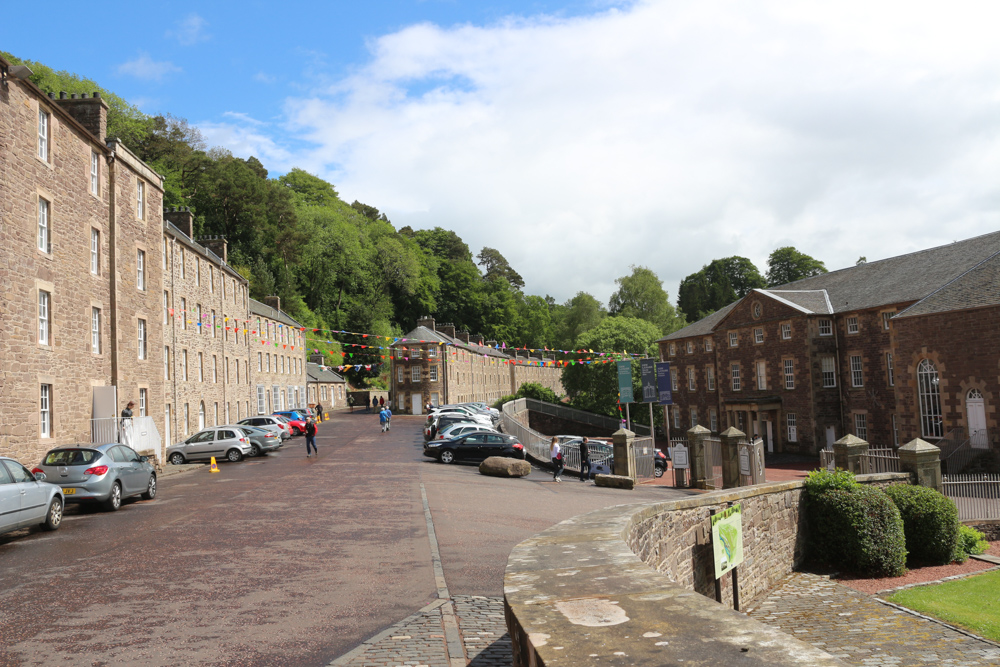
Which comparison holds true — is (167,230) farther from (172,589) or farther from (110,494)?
(172,589)

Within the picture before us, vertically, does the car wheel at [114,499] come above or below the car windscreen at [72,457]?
below

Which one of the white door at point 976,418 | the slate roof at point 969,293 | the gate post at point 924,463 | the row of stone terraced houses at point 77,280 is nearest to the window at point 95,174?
the row of stone terraced houses at point 77,280

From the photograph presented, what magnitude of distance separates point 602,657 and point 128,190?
28.3 metres

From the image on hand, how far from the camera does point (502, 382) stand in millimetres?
101500

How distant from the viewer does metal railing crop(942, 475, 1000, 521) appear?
2055cm

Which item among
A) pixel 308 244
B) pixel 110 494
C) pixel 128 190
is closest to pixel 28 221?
pixel 128 190

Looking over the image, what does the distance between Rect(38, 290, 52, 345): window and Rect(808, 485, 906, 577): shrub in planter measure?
21.3m

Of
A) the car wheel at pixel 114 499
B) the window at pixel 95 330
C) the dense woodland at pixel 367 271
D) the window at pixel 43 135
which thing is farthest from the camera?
the dense woodland at pixel 367 271

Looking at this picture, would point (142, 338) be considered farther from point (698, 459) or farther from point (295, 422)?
point (698, 459)

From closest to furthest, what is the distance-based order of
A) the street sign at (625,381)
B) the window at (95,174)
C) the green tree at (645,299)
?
the window at (95,174)
the street sign at (625,381)
the green tree at (645,299)

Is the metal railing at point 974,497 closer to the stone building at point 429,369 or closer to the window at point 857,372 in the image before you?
the window at point 857,372

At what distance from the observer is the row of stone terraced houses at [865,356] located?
30312mm

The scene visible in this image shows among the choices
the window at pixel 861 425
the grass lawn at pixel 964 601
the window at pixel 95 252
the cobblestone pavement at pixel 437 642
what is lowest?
the grass lawn at pixel 964 601

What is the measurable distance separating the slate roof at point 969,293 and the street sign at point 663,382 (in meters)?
12.7
